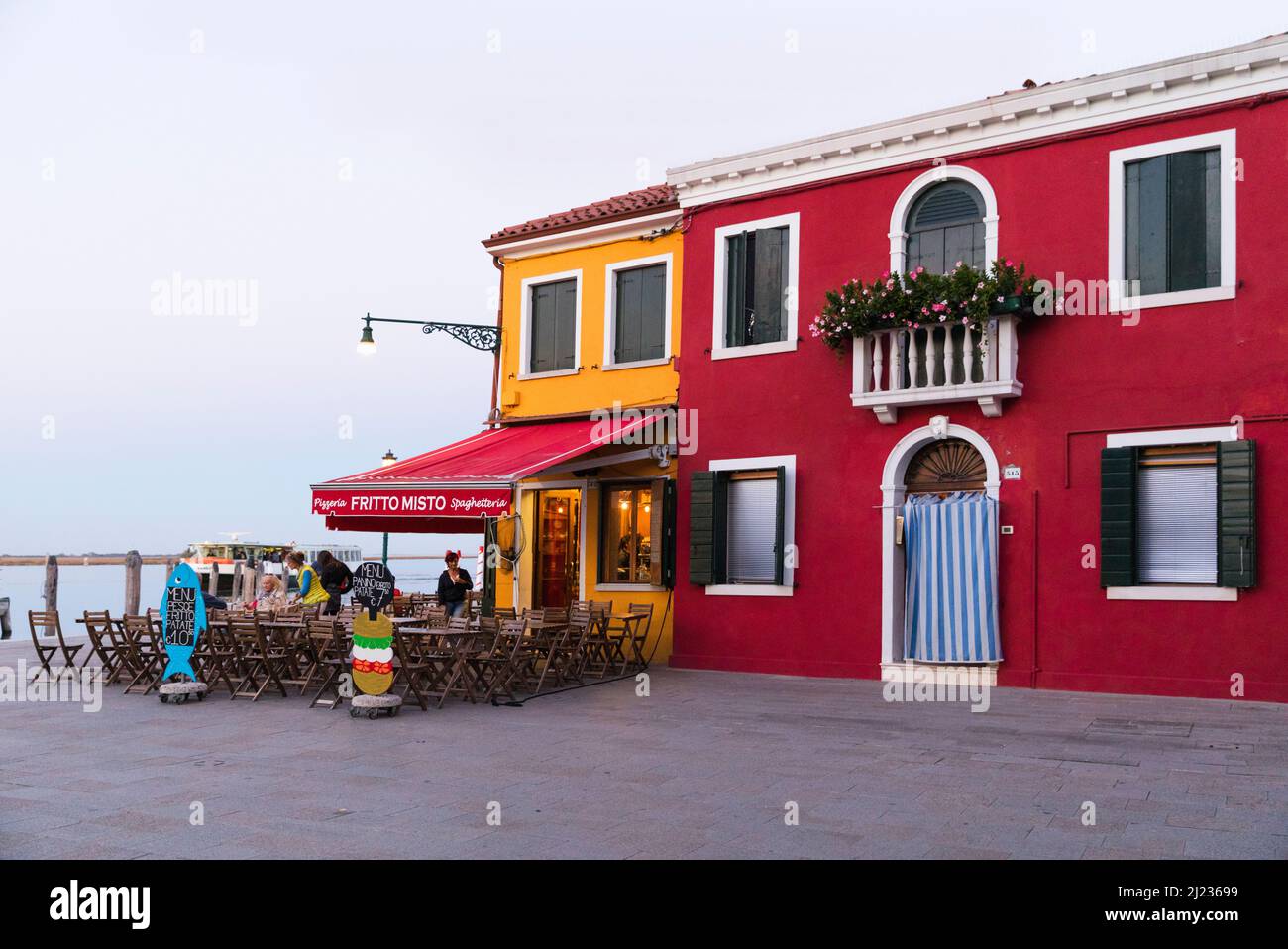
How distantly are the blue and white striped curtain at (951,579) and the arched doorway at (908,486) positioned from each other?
0.07 metres

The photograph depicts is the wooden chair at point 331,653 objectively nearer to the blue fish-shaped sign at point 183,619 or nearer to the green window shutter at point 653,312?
the blue fish-shaped sign at point 183,619

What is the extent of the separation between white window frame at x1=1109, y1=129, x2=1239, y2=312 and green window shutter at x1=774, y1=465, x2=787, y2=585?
4502 mm

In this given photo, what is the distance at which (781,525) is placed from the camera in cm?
1504

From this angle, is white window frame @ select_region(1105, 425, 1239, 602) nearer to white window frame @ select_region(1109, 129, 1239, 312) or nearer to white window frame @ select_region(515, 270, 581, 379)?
white window frame @ select_region(1109, 129, 1239, 312)

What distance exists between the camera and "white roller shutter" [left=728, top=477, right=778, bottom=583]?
50.2 feet

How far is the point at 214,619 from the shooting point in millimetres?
13484

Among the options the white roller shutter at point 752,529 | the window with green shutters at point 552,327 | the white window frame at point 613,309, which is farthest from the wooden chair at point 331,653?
the window with green shutters at point 552,327

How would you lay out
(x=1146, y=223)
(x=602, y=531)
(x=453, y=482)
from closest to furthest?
1. (x=1146, y=223)
2. (x=453, y=482)
3. (x=602, y=531)

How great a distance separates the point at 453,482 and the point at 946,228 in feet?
22.6

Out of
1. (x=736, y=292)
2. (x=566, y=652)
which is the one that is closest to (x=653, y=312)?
(x=736, y=292)

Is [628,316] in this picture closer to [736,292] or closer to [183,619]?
[736,292]

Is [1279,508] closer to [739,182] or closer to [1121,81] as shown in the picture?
[1121,81]

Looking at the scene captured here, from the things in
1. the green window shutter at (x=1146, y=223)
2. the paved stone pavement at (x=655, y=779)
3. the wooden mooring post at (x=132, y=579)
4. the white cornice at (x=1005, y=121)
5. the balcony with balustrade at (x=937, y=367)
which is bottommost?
the paved stone pavement at (x=655, y=779)

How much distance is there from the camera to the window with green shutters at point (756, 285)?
15.6 meters
